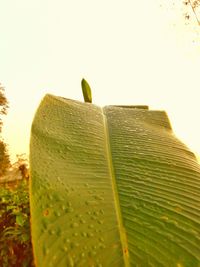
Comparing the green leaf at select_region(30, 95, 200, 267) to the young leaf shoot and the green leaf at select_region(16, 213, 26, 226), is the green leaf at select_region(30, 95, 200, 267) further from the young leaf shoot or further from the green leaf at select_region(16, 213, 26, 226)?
the green leaf at select_region(16, 213, 26, 226)

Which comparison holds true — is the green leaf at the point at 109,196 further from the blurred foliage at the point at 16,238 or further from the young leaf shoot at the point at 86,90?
the blurred foliage at the point at 16,238

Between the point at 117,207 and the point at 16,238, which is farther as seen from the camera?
the point at 16,238

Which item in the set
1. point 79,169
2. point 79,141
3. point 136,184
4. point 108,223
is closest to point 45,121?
point 79,141

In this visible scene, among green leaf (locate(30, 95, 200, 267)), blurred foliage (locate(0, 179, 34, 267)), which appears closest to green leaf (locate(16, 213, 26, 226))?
blurred foliage (locate(0, 179, 34, 267))

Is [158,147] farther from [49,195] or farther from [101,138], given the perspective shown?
[49,195]

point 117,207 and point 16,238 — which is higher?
point 117,207

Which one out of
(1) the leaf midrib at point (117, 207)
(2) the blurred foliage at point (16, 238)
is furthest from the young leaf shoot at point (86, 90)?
(1) the leaf midrib at point (117, 207)

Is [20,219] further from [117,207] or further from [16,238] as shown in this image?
[117,207]

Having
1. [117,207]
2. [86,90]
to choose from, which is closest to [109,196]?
[117,207]
